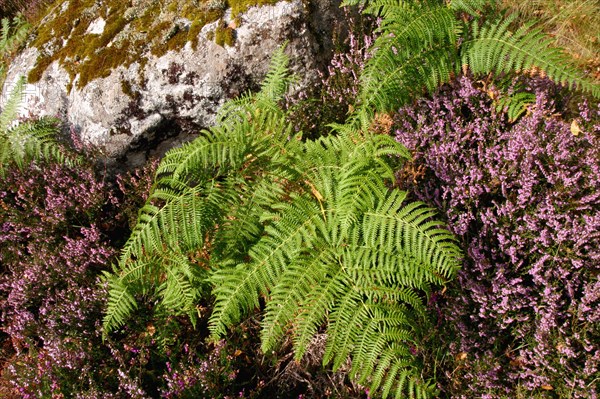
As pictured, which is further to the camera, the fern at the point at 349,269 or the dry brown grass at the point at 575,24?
the dry brown grass at the point at 575,24

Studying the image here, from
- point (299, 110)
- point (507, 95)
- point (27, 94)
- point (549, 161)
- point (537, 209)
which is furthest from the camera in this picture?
point (27, 94)

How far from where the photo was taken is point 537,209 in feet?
8.36

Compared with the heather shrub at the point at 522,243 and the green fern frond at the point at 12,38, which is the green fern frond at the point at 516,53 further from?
the green fern frond at the point at 12,38

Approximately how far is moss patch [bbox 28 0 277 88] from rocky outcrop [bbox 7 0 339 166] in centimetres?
6

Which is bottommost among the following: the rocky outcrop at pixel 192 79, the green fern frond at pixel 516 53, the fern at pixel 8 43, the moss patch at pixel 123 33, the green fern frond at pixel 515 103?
the green fern frond at pixel 515 103

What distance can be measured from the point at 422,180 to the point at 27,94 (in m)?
3.62

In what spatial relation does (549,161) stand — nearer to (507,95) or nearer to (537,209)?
(537,209)

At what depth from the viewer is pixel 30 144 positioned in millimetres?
3770

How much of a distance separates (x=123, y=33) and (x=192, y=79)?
0.88 metres

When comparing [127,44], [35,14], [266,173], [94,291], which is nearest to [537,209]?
[266,173]

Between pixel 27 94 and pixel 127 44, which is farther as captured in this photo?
pixel 27 94

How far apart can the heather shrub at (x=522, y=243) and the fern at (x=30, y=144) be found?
111 inches

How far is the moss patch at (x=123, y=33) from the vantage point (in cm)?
365

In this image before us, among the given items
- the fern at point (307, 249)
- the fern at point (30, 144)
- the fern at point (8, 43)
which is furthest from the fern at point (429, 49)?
the fern at point (8, 43)
